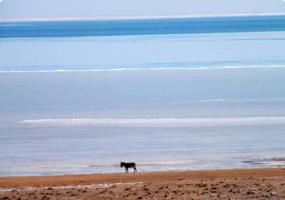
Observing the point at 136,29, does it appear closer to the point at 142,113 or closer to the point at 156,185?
the point at 142,113

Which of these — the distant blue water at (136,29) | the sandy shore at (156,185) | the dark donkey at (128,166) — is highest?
the distant blue water at (136,29)

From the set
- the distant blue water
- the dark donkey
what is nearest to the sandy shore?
the dark donkey

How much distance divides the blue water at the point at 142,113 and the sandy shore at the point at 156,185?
1.01m

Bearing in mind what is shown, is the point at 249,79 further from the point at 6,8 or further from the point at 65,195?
the point at 6,8

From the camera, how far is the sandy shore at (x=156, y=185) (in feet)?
33.1

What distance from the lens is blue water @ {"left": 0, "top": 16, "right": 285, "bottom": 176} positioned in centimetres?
1423

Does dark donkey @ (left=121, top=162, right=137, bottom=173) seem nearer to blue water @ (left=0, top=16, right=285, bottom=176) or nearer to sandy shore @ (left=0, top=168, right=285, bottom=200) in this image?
sandy shore @ (left=0, top=168, right=285, bottom=200)

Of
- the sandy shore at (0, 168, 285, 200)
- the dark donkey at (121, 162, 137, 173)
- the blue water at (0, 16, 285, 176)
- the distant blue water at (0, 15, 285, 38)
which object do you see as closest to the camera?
the sandy shore at (0, 168, 285, 200)

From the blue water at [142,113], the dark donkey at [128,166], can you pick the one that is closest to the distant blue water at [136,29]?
the blue water at [142,113]

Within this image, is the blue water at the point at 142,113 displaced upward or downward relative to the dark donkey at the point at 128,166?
upward

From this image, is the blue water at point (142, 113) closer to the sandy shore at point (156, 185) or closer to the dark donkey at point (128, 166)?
the dark donkey at point (128, 166)

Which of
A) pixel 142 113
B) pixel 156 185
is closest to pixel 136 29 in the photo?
pixel 142 113

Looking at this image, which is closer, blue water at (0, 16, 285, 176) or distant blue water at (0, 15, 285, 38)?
blue water at (0, 16, 285, 176)

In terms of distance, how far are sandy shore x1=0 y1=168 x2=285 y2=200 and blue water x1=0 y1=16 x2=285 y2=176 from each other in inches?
39.8
